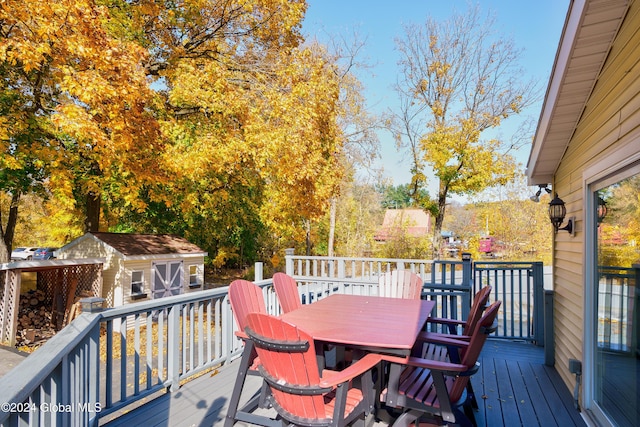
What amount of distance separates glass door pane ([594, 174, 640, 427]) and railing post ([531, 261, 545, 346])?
2.52 meters

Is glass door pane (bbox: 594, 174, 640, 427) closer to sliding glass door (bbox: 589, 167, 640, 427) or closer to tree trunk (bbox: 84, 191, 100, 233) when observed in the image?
sliding glass door (bbox: 589, 167, 640, 427)

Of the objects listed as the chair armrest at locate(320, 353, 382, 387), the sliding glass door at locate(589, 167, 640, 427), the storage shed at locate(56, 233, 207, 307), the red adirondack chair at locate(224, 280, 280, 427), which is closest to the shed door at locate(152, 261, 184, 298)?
the storage shed at locate(56, 233, 207, 307)

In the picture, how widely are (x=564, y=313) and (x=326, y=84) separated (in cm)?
599

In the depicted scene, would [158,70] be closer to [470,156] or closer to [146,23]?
[146,23]

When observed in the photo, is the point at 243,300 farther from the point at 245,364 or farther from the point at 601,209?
the point at 601,209

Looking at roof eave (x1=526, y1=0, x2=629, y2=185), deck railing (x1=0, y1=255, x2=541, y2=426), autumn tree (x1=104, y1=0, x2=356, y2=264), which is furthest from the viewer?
autumn tree (x1=104, y1=0, x2=356, y2=264)

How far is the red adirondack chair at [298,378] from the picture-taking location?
6.75 feet

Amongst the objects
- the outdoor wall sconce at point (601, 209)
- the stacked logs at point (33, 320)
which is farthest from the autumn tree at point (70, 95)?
the outdoor wall sconce at point (601, 209)

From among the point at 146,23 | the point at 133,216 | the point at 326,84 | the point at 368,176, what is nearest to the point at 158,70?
the point at 146,23

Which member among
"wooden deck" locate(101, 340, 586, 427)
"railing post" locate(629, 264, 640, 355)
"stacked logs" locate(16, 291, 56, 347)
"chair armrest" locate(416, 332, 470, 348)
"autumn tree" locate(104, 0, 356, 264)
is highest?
"autumn tree" locate(104, 0, 356, 264)

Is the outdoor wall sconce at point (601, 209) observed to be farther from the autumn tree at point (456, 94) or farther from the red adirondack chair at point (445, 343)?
the autumn tree at point (456, 94)

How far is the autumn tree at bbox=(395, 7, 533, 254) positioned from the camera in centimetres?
1151

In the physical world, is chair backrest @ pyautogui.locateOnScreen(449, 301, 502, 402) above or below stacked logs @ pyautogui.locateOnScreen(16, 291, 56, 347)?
above

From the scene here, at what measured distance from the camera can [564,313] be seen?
155 inches
